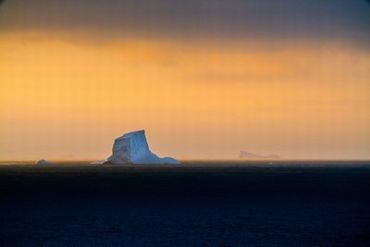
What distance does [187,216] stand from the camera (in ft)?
188

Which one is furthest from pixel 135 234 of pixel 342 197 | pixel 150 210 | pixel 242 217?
pixel 342 197

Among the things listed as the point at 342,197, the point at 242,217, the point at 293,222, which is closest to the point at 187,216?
the point at 242,217

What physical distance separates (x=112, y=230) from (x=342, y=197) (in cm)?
4237

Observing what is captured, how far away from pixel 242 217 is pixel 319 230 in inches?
463

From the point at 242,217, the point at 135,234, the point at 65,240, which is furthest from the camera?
the point at 242,217

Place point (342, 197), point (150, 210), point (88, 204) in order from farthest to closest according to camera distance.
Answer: point (342, 197) < point (88, 204) < point (150, 210)

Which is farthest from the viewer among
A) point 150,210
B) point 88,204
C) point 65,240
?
point 88,204

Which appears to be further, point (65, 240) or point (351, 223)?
point (351, 223)

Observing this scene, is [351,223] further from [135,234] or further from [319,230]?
[135,234]

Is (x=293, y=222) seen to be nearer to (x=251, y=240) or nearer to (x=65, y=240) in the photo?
(x=251, y=240)

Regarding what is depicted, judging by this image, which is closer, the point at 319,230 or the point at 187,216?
the point at 319,230

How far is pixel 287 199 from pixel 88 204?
2124 cm

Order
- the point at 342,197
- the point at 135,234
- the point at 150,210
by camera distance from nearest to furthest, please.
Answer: the point at 135,234, the point at 150,210, the point at 342,197

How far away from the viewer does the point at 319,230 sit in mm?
45656
